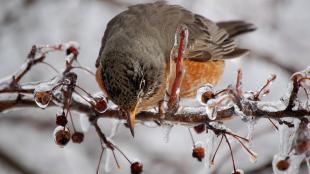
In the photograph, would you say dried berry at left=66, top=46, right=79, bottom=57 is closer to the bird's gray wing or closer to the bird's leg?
the bird's leg

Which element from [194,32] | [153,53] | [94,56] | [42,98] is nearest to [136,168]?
[42,98]

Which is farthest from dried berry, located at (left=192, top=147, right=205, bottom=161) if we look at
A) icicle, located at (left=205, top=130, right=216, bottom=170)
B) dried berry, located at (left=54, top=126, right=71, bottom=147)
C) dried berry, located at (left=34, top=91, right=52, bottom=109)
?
dried berry, located at (left=34, top=91, right=52, bottom=109)

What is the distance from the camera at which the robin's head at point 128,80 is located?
318 centimetres

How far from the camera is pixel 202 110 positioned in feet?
9.55

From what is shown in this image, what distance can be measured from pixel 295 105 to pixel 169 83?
109 cm

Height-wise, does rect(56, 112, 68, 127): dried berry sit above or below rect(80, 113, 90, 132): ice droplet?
above

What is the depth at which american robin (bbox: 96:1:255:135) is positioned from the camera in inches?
128

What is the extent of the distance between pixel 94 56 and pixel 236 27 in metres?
2.42

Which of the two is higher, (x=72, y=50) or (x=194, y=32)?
(x=72, y=50)

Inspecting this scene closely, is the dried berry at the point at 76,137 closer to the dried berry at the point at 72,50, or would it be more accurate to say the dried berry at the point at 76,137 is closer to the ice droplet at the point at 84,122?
the ice droplet at the point at 84,122

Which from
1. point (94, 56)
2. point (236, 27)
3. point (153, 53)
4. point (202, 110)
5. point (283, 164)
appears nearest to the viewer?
point (283, 164)

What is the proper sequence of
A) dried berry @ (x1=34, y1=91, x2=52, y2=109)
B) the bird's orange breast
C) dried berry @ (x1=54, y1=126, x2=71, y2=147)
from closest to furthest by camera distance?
dried berry @ (x1=34, y1=91, x2=52, y2=109), dried berry @ (x1=54, y1=126, x2=71, y2=147), the bird's orange breast

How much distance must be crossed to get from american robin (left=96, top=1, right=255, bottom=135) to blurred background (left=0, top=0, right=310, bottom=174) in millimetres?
1025

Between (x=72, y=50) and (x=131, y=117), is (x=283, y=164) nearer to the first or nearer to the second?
(x=131, y=117)
